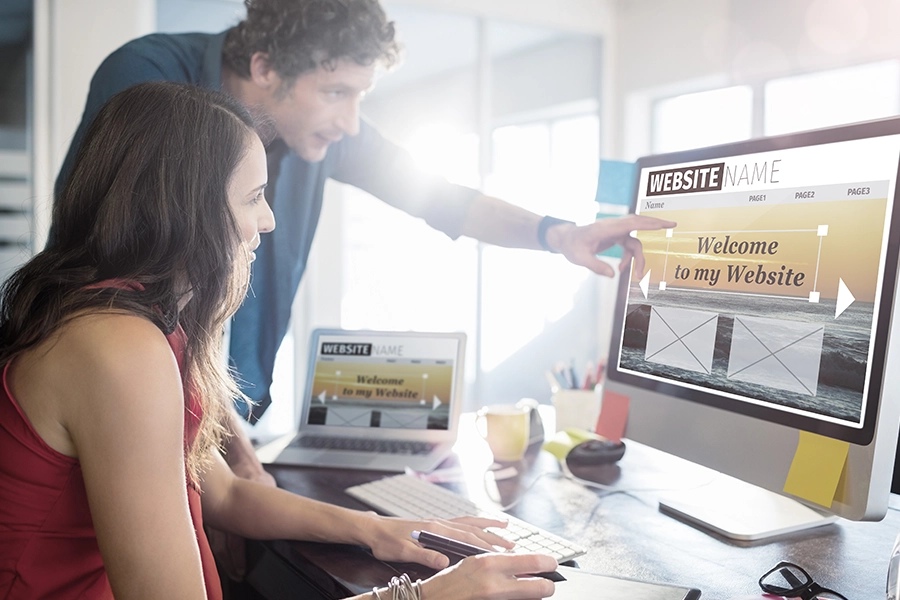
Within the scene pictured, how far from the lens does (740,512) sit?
1.03 metres

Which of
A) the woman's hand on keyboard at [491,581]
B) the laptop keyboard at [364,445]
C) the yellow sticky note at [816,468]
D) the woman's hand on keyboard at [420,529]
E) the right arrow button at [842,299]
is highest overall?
the right arrow button at [842,299]

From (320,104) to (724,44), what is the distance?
2515 millimetres

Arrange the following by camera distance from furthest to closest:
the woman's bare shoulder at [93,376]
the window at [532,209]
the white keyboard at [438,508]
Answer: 1. the window at [532,209]
2. the white keyboard at [438,508]
3. the woman's bare shoulder at [93,376]

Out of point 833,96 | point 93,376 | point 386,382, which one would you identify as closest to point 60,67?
point 386,382

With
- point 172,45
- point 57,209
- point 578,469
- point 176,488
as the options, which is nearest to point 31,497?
point 176,488

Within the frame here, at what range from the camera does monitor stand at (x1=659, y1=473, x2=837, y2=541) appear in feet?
3.15

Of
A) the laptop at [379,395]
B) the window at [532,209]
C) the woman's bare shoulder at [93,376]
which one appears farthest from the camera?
the window at [532,209]

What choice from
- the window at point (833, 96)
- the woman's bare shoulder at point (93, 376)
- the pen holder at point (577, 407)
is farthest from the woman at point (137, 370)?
the window at point (833, 96)

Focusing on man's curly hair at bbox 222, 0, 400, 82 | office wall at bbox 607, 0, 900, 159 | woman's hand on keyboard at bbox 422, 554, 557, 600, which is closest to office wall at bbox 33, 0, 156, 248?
man's curly hair at bbox 222, 0, 400, 82

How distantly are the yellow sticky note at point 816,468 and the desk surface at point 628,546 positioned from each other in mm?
97

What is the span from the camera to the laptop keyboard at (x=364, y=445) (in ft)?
4.40

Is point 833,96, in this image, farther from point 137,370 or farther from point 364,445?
point 137,370

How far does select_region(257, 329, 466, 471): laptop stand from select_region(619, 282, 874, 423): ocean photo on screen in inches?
17.3

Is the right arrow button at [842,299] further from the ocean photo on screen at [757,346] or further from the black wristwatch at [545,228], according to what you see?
the black wristwatch at [545,228]
